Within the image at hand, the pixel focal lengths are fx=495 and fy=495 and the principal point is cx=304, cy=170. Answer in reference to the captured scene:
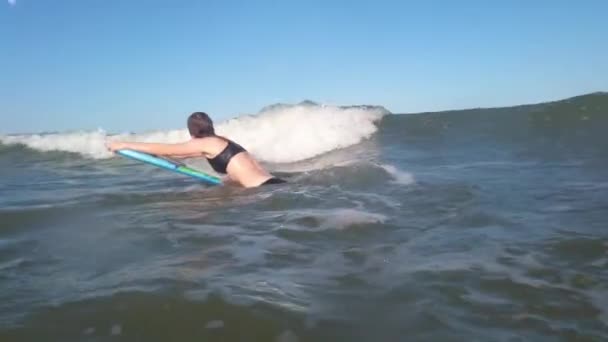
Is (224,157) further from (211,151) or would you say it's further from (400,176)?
(400,176)

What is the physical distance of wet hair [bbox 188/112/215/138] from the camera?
242 inches

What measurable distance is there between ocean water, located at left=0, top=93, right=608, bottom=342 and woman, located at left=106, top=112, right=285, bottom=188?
26 centimetres

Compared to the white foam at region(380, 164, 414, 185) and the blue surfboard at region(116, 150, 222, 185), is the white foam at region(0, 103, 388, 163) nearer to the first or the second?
the white foam at region(380, 164, 414, 185)

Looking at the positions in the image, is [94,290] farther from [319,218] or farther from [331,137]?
[331,137]

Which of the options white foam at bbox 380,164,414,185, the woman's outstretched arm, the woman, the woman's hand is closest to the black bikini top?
the woman

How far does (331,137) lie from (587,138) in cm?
580

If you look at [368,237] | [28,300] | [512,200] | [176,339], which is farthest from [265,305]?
[512,200]

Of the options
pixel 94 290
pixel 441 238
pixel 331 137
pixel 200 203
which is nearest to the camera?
pixel 94 290

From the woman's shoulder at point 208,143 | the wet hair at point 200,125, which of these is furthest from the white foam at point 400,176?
the wet hair at point 200,125

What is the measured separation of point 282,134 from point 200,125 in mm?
7390

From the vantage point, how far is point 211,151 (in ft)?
20.4

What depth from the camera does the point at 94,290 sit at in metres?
2.73

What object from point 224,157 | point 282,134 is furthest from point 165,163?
point 282,134

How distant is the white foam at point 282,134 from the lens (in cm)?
1238
